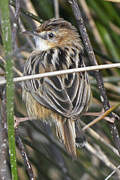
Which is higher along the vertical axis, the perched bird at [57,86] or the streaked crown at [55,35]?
the streaked crown at [55,35]

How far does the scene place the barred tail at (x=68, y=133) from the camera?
2.93 m

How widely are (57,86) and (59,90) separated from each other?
0.14 feet

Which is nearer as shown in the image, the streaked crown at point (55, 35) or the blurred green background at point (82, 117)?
the streaked crown at point (55, 35)

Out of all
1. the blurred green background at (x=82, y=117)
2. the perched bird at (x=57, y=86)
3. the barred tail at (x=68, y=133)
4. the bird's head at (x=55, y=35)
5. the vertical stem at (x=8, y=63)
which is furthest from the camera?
the blurred green background at (x=82, y=117)

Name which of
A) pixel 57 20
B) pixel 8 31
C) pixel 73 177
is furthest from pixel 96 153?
pixel 8 31

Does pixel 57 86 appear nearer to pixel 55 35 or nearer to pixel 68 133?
pixel 68 133

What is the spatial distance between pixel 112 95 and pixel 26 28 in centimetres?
124

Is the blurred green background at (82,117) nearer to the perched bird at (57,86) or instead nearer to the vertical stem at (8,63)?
the perched bird at (57,86)

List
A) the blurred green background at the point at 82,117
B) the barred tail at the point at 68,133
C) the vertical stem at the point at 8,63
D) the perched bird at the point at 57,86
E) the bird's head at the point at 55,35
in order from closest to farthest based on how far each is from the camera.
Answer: the vertical stem at the point at 8,63 → the barred tail at the point at 68,133 → the perched bird at the point at 57,86 → the bird's head at the point at 55,35 → the blurred green background at the point at 82,117

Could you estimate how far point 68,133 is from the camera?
9.84 ft

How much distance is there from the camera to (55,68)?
338 cm

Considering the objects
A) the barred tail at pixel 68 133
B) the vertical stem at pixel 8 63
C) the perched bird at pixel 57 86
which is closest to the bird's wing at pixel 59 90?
the perched bird at pixel 57 86

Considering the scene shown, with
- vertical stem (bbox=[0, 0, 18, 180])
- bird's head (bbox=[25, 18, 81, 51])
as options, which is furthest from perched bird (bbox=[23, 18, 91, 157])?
vertical stem (bbox=[0, 0, 18, 180])

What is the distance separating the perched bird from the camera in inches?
120
